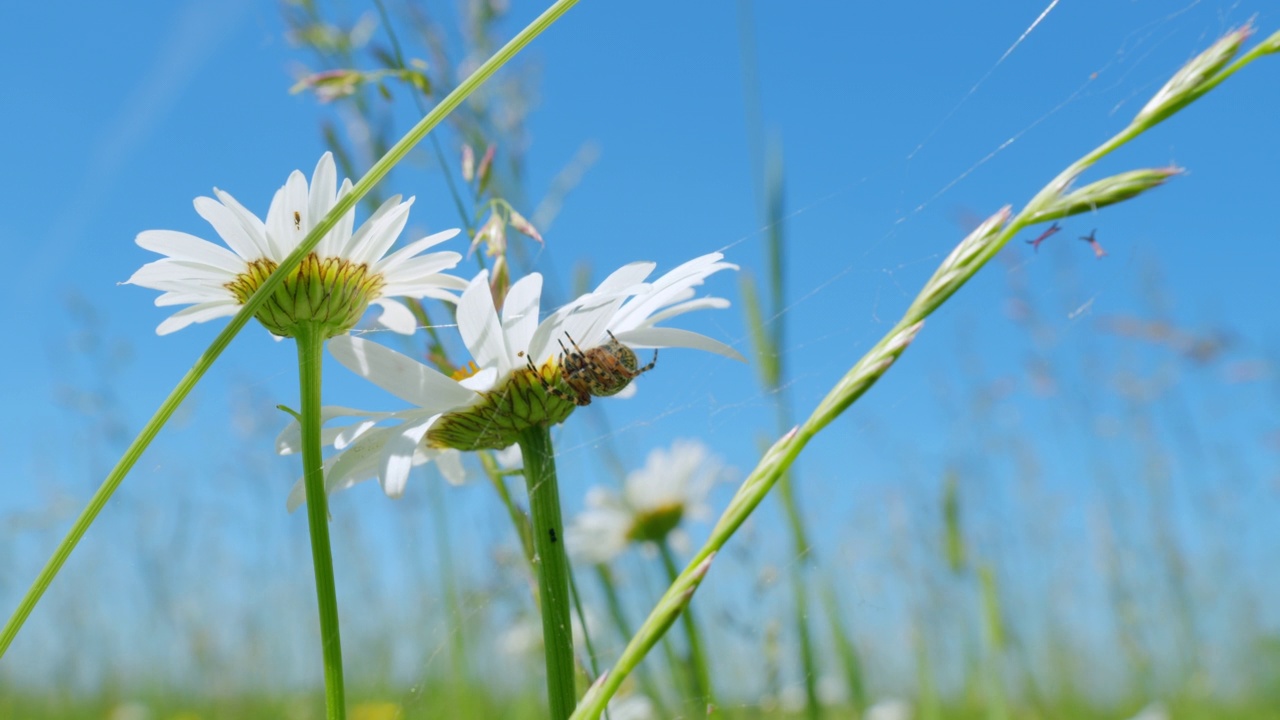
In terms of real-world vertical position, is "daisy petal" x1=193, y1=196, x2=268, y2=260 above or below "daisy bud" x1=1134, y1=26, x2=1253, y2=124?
above

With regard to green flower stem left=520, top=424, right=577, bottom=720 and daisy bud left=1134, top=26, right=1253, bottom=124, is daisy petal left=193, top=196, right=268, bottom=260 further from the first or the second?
daisy bud left=1134, top=26, right=1253, bottom=124

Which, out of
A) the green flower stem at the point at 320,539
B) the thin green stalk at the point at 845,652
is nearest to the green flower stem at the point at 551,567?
the green flower stem at the point at 320,539

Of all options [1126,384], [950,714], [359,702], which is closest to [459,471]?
[359,702]

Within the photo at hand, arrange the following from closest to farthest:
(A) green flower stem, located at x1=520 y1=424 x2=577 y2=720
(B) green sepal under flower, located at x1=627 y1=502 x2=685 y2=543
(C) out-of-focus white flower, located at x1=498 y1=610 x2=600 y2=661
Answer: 1. (A) green flower stem, located at x1=520 y1=424 x2=577 y2=720
2. (B) green sepal under flower, located at x1=627 y1=502 x2=685 y2=543
3. (C) out-of-focus white flower, located at x1=498 y1=610 x2=600 y2=661

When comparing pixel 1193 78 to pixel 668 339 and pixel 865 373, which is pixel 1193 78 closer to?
pixel 865 373

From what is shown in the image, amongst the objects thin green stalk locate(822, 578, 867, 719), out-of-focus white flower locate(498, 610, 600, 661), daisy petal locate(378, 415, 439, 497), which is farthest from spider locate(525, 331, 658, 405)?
out-of-focus white flower locate(498, 610, 600, 661)

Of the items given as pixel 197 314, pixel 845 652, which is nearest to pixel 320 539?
pixel 197 314

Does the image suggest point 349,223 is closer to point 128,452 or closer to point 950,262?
point 128,452
